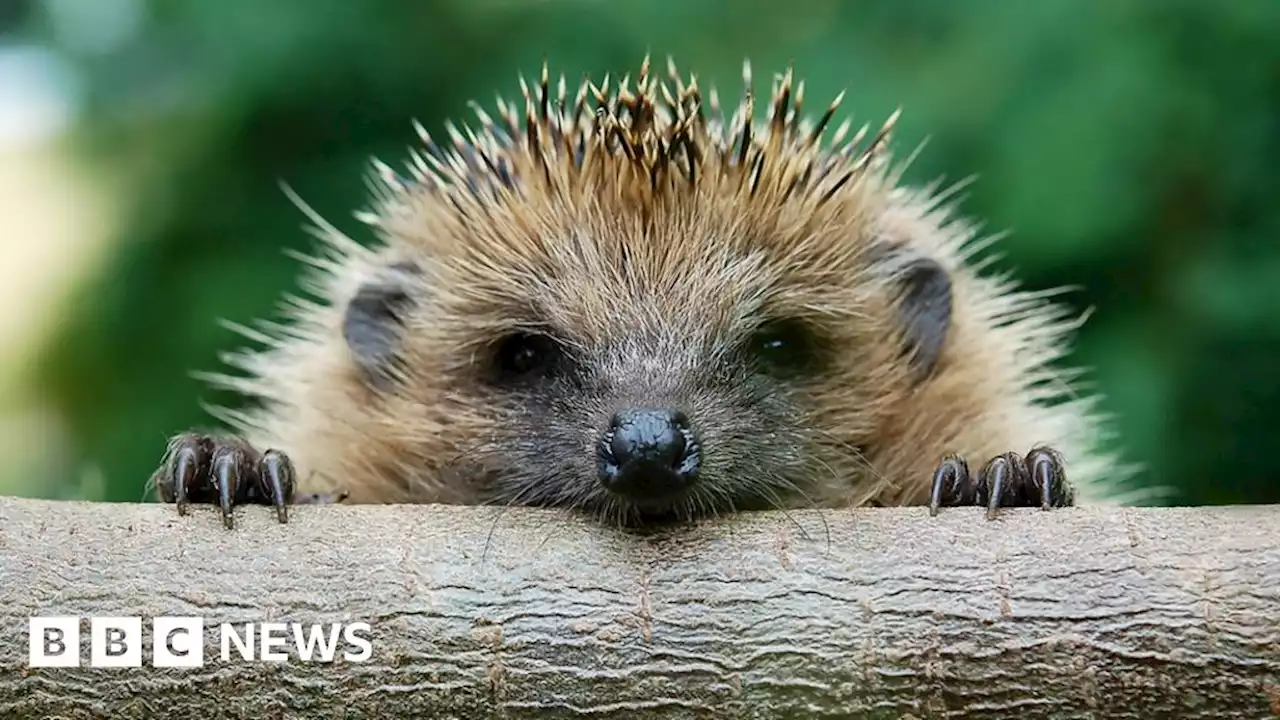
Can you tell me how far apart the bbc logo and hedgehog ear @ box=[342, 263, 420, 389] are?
1.32 meters

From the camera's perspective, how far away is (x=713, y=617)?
2.24 meters

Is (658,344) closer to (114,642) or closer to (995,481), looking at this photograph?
(995,481)

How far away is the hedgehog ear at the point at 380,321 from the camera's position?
349 cm

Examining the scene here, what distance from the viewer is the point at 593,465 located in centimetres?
277

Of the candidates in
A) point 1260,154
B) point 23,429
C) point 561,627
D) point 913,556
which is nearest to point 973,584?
point 913,556

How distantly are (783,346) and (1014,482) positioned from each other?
65 cm

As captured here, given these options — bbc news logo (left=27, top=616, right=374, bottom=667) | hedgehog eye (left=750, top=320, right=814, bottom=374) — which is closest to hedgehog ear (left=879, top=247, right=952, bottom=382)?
hedgehog eye (left=750, top=320, right=814, bottom=374)

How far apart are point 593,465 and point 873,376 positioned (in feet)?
2.68

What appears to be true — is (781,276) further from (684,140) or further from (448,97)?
(448,97)

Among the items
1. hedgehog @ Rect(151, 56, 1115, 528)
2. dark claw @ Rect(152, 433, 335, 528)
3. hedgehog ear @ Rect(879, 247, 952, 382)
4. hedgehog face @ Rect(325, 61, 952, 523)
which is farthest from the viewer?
hedgehog ear @ Rect(879, 247, 952, 382)

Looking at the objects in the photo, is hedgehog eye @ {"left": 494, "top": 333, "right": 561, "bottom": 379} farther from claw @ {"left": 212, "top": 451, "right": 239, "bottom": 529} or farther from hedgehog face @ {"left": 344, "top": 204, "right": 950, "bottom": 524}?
claw @ {"left": 212, "top": 451, "right": 239, "bottom": 529}

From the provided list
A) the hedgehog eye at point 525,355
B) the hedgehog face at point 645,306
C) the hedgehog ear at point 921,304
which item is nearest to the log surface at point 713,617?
the hedgehog face at point 645,306

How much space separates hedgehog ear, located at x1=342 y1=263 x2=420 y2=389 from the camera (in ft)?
11.5

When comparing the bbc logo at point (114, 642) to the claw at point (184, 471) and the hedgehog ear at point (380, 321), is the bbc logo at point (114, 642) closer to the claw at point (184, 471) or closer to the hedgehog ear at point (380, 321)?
the claw at point (184, 471)
